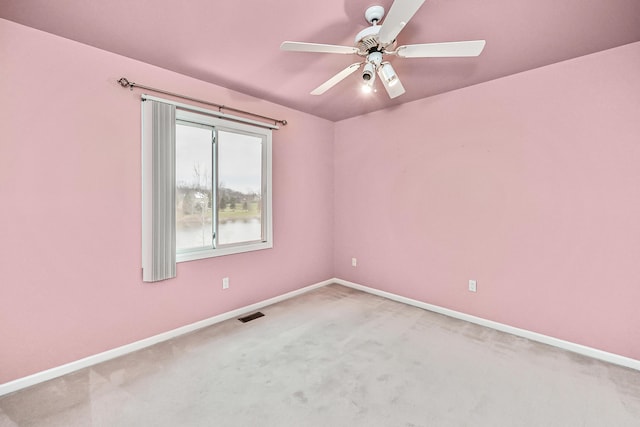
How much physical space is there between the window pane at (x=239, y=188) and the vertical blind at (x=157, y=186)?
1.91 ft

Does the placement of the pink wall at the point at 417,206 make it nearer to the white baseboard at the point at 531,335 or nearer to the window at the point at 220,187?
the white baseboard at the point at 531,335

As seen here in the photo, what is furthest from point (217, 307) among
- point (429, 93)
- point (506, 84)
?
point (506, 84)

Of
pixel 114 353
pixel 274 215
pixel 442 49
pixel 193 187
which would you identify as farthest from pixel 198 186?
pixel 442 49

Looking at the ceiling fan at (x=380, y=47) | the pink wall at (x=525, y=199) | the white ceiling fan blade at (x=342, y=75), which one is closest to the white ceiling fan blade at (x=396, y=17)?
the ceiling fan at (x=380, y=47)

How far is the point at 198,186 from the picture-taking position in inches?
113

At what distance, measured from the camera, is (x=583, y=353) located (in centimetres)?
237

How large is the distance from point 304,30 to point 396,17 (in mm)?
757

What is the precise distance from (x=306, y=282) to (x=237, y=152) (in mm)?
1975

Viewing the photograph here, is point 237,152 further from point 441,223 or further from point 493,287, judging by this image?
point 493,287

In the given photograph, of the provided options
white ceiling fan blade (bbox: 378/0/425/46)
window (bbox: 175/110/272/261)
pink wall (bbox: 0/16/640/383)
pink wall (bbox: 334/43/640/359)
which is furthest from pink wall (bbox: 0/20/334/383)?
pink wall (bbox: 334/43/640/359)

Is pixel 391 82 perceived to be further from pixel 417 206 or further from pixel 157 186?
pixel 157 186

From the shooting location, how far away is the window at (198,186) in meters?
2.44

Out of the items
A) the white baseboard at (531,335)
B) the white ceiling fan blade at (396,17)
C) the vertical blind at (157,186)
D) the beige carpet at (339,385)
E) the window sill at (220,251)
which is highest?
the white ceiling fan blade at (396,17)

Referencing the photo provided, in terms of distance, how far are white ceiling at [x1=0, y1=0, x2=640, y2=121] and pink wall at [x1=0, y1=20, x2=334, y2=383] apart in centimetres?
19
